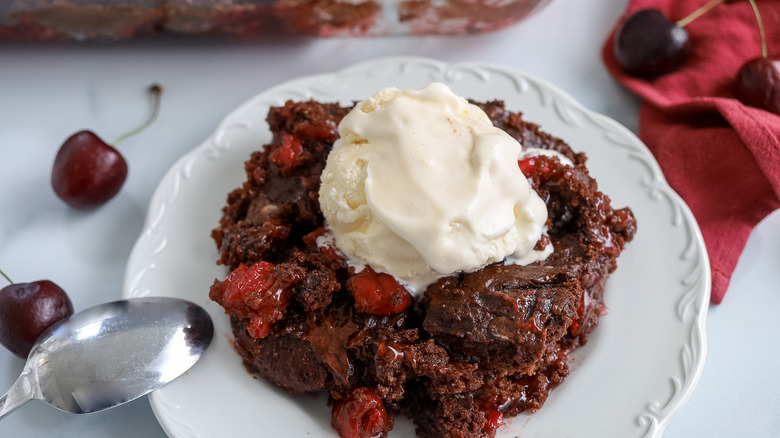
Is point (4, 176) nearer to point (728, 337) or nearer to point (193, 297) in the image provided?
point (193, 297)

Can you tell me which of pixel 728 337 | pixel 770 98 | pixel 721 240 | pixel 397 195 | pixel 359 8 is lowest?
pixel 728 337

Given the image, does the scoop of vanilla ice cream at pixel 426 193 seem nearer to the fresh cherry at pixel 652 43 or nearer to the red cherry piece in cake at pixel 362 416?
the red cherry piece in cake at pixel 362 416

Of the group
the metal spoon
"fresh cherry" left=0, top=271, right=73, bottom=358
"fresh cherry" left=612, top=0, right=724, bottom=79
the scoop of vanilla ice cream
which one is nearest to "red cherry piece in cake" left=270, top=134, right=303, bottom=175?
the scoop of vanilla ice cream

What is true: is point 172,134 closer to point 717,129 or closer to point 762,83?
point 717,129

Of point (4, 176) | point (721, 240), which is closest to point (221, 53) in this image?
point (4, 176)

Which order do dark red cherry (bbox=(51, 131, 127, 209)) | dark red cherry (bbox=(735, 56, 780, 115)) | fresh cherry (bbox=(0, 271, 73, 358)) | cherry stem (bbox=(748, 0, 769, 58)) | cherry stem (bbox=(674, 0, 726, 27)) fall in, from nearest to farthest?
fresh cherry (bbox=(0, 271, 73, 358)), dark red cherry (bbox=(51, 131, 127, 209)), dark red cherry (bbox=(735, 56, 780, 115)), cherry stem (bbox=(748, 0, 769, 58)), cherry stem (bbox=(674, 0, 726, 27))

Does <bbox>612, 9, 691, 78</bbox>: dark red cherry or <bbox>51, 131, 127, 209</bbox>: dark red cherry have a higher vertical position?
<bbox>51, 131, 127, 209</bbox>: dark red cherry

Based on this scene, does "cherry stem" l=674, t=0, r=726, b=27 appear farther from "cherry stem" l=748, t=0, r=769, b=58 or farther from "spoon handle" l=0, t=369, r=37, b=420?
"spoon handle" l=0, t=369, r=37, b=420

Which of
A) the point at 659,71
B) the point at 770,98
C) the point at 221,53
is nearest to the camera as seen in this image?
the point at 770,98
